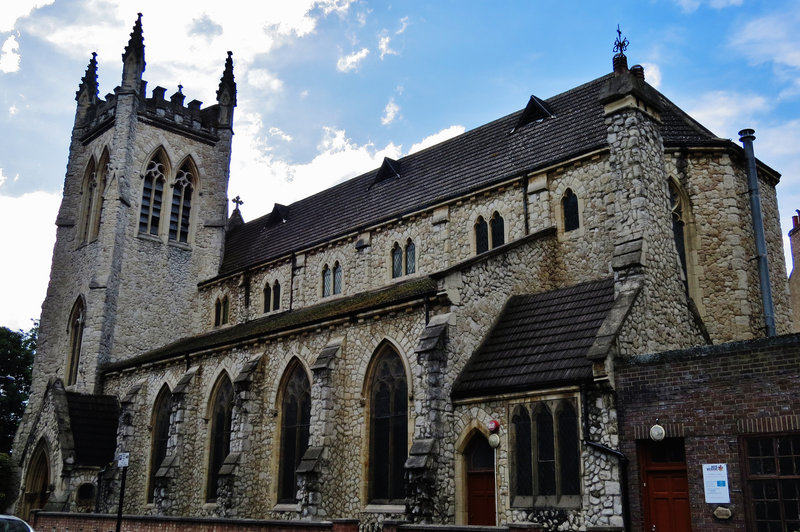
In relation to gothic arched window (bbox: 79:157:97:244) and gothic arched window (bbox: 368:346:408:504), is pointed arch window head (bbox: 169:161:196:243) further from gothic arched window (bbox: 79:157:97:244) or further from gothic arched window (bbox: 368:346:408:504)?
gothic arched window (bbox: 368:346:408:504)

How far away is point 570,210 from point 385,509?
356 inches

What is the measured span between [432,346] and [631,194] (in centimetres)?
554

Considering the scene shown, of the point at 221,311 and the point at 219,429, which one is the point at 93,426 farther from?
the point at 221,311

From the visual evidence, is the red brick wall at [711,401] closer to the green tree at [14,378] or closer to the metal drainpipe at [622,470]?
the metal drainpipe at [622,470]

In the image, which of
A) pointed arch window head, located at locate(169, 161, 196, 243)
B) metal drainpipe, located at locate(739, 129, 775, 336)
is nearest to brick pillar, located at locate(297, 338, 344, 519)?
metal drainpipe, located at locate(739, 129, 775, 336)

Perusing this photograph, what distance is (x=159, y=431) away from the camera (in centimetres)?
2748

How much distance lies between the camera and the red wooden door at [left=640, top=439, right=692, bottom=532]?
1345 centimetres

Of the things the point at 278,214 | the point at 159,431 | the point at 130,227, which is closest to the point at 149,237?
the point at 130,227

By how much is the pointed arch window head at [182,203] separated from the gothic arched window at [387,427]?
57.8 feet

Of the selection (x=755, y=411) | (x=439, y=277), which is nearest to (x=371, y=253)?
(x=439, y=277)

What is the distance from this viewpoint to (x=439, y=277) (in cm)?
1803

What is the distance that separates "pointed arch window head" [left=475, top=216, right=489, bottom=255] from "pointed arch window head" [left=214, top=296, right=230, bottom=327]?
13.5 m

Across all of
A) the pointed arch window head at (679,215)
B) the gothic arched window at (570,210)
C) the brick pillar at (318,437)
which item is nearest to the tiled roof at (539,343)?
the gothic arched window at (570,210)

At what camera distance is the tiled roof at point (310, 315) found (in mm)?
20094
